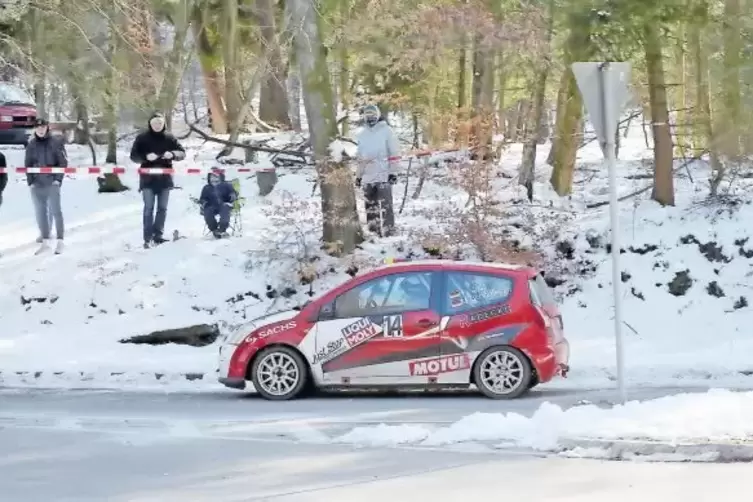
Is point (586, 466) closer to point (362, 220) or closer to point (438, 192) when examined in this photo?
point (438, 192)

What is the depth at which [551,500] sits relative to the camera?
8359 millimetres

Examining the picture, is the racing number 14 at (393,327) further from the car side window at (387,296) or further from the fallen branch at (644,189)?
the fallen branch at (644,189)

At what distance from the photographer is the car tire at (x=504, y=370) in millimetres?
13656

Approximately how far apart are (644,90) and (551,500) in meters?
17.7

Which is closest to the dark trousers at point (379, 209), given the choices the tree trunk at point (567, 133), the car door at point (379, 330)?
the tree trunk at point (567, 133)

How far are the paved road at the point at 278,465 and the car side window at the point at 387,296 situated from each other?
3.65ft

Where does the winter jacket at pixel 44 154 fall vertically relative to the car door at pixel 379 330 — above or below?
above

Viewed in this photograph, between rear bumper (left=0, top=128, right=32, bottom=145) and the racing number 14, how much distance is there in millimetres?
21855

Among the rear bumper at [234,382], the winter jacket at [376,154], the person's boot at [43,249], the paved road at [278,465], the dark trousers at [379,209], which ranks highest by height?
the winter jacket at [376,154]

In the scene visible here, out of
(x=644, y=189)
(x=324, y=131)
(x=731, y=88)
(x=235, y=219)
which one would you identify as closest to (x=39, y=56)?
(x=235, y=219)

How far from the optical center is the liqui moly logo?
45.7ft

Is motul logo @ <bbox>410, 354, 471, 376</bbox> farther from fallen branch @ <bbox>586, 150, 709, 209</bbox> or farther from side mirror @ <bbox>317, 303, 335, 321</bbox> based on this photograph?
fallen branch @ <bbox>586, 150, 709, 209</bbox>

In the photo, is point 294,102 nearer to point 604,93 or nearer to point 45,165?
point 45,165

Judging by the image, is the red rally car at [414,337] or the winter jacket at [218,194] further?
the winter jacket at [218,194]
